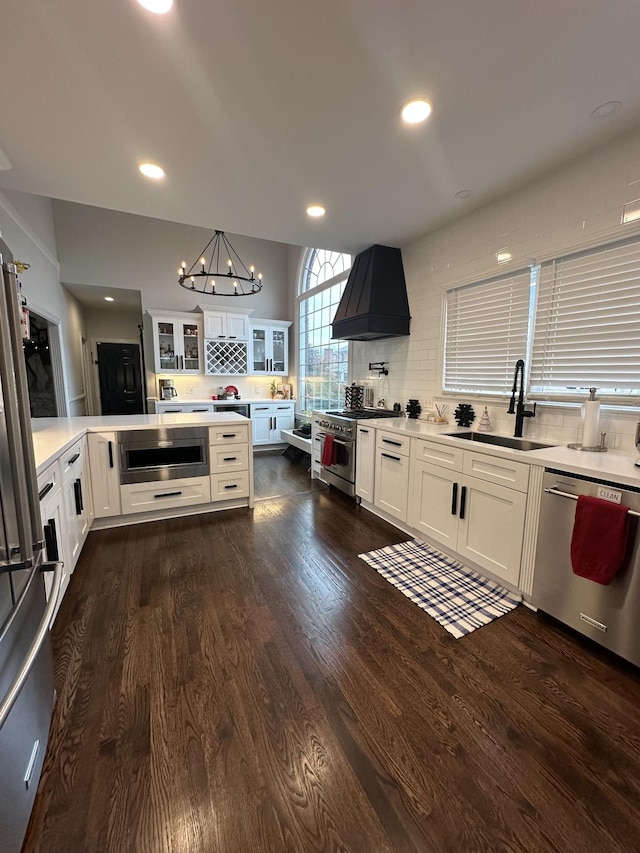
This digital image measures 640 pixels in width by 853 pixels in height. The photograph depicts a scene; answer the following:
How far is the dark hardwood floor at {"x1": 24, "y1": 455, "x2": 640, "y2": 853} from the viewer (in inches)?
42.5

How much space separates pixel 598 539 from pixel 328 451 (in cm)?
269

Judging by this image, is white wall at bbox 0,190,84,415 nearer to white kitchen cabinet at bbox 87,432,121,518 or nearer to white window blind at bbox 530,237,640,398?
white kitchen cabinet at bbox 87,432,121,518


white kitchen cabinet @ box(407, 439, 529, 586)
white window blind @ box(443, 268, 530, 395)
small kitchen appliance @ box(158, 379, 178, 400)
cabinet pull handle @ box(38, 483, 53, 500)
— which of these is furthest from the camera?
small kitchen appliance @ box(158, 379, 178, 400)

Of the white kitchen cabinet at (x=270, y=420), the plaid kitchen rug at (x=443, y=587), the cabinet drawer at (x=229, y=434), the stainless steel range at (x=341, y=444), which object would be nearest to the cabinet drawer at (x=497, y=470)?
the plaid kitchen rug at (x=443, y=587)

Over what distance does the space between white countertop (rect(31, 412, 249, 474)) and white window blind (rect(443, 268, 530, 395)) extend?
6.93 ft

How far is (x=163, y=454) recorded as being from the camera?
10.7 feet

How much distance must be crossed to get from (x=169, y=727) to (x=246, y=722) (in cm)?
30

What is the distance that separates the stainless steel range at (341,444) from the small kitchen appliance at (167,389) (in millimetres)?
2913

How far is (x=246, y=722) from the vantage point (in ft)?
4.63

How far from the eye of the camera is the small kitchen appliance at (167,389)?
5879 mm

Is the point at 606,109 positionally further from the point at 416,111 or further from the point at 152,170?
the point at 152,170

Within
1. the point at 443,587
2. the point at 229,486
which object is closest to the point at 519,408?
the point at 443,587

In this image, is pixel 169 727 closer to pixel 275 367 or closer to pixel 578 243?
pixel 578 243

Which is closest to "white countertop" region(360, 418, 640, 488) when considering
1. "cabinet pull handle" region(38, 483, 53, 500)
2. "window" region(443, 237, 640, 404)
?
"window" region(443, 237, 640, 404)
